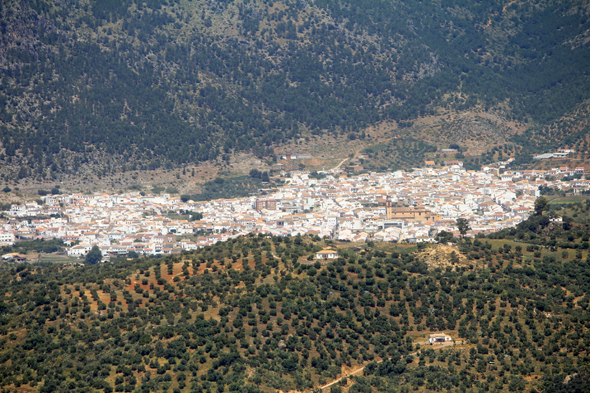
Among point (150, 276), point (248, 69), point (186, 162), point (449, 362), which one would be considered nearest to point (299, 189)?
point (186, 162)

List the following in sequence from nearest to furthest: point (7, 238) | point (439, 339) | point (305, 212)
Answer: point (439, 339)
point (7, 238)
point (305, 212)

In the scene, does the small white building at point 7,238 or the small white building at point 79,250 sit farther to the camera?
the small white building at point 7,238

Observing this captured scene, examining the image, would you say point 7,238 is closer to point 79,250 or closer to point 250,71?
point 79,250

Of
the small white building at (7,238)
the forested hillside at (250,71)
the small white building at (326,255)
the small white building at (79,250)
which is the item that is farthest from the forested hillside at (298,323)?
the forested hillside at (250,71)

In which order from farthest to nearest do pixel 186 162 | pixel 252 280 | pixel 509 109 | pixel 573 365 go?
pixel 509 109
pixel 186 162
pixel 252 280
pixel 573 365

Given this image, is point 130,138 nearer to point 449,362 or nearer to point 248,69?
point 248,69

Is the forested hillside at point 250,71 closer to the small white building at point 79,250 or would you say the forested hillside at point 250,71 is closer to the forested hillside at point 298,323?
the small white building at point 79,250

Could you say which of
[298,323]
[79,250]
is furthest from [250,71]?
[298,323]
